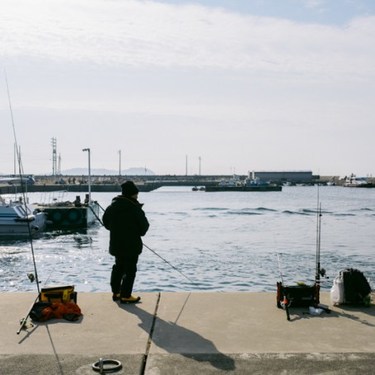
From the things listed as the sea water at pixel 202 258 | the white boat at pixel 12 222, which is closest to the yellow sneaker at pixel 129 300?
the sea water at pixel 202 258

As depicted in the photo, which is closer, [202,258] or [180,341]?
[180,341]

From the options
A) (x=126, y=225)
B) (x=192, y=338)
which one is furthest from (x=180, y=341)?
(x=126, y=225)

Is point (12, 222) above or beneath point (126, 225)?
beneath

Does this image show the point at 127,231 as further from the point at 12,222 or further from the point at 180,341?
the point at 12,222

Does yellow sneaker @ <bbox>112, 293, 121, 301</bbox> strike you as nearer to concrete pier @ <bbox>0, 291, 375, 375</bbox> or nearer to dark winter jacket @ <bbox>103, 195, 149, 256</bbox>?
concrete pier @ <bbox>0, 291, 375, 375</bbox>

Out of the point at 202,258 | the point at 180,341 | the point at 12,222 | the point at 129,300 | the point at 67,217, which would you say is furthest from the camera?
the point at 67,217

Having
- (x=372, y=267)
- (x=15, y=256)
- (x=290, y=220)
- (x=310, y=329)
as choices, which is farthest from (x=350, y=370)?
(x=290, y=220)

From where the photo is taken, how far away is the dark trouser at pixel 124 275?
771cm

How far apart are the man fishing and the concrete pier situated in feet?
1.12

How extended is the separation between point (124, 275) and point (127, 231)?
0.69 meters

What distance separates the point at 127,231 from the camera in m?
7.73

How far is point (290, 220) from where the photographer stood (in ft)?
187

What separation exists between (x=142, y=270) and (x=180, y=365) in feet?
60.4

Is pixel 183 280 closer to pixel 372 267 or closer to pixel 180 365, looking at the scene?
pixel 372 267
